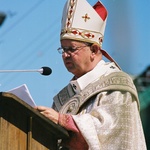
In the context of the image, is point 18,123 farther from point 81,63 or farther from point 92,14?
point 92,14

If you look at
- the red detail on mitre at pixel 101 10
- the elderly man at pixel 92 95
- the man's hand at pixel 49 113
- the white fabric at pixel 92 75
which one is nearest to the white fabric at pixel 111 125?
the elderly man at pixel 92 95

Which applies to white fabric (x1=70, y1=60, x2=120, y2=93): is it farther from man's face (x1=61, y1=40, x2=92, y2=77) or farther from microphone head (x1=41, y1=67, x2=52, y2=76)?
microphone head (x1=41, y1=67, x2=52, y2=76)

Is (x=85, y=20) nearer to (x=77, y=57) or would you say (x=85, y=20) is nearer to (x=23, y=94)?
(x=77, y=57)

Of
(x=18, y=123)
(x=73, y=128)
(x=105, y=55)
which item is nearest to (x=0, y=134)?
(x=18, y=123)

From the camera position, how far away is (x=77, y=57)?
23.1 ft

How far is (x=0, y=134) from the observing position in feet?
20.9

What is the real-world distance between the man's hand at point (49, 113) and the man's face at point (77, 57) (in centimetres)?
44

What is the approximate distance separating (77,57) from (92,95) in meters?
0.27

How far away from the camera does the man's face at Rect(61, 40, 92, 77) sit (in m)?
7.03

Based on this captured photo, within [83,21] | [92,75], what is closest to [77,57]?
[92,75]

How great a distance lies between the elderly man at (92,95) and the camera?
677cm

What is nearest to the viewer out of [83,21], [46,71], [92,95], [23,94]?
[23,94]

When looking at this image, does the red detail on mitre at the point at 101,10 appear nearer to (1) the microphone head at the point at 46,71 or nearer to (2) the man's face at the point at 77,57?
(2) the man's face at the point at 77,57

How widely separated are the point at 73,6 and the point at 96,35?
300 millimetres
